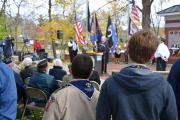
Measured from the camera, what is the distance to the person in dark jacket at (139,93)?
3102 mm

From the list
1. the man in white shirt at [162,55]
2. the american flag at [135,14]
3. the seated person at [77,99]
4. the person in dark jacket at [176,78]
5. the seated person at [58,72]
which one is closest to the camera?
the seated person at [77,99]

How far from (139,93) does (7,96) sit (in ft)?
3.76

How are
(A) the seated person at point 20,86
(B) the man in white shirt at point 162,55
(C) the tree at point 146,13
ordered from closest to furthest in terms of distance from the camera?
(A) the seated person at point 20,86, (B) the man in white shirt at point 162,55, (C) the tree at point 146,13

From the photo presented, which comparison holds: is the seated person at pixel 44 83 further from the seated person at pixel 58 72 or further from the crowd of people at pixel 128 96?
the crowd of people at pixel 128 96

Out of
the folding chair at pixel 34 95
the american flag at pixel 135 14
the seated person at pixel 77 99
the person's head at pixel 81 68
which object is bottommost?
the folding chair at pixel 34 95

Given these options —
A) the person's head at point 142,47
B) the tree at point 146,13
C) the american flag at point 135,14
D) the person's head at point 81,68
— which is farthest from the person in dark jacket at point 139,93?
the tree at point 146,13

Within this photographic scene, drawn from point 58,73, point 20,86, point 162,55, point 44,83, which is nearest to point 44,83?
point 44,83

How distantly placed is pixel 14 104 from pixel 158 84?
1.27 metres

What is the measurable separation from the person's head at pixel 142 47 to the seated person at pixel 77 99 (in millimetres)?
503

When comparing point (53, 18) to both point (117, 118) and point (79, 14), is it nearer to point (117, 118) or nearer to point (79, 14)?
point (79, 14)

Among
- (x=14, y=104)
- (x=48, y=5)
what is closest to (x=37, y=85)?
(x=14, y=104)

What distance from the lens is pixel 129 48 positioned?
3242 mm

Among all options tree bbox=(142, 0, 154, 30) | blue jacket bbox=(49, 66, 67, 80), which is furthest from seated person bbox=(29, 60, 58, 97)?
tree bbox=(142, 0, 154, 30)

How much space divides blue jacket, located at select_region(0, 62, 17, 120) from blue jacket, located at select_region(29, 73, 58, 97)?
4.12 m
